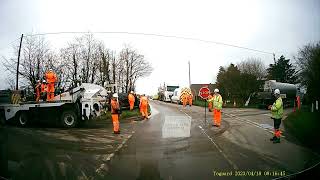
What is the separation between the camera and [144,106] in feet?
Result: 11.6

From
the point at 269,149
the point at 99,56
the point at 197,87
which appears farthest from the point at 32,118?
the point at 269,149

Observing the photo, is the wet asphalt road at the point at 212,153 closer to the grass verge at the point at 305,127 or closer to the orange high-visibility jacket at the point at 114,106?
the grass verge at the point at 305,127

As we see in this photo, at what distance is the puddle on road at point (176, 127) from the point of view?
3352 millimetres

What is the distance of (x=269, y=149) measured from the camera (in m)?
3.24

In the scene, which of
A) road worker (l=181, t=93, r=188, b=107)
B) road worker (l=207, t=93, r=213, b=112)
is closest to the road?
road worker (l=207, t=93, r=213, b=112)

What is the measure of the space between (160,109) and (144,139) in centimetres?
51

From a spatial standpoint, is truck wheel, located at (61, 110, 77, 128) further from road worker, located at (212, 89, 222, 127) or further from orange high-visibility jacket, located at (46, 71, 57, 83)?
road worker, located at (212, 89, 222, 127)

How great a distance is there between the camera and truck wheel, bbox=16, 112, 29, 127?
3113mm

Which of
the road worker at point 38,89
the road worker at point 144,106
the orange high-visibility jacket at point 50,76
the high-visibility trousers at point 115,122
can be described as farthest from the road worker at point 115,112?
the road worker at point 38,89

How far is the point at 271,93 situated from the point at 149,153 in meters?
1.40

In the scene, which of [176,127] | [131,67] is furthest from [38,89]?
[176,127]

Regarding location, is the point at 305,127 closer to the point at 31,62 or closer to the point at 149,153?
the point at 149,153

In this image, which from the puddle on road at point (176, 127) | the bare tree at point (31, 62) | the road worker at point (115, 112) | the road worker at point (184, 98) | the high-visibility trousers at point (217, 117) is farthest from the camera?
the road worker at point (184, 98)

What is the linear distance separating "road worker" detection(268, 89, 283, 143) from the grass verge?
0.10 m
